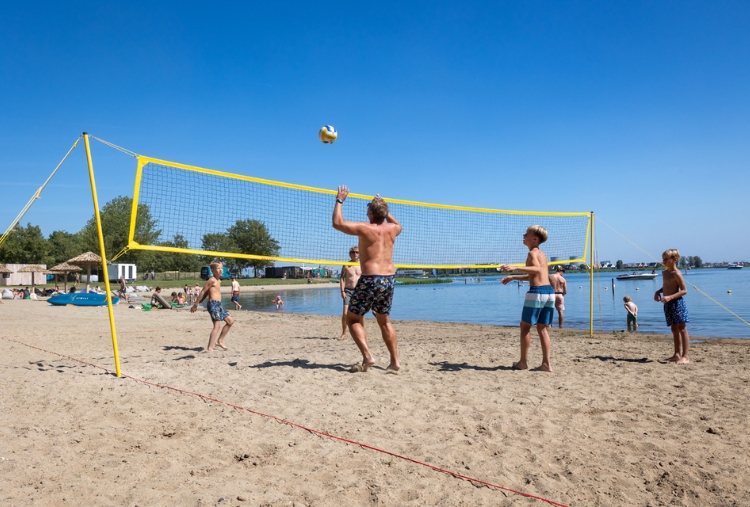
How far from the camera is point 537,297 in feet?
17.0

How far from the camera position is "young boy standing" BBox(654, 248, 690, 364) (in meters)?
5.86

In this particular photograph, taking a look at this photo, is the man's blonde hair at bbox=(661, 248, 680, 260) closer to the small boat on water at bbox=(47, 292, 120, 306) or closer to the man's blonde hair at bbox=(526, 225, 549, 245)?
the man's blonde hair at bbox=(526, 225, 549, 245)

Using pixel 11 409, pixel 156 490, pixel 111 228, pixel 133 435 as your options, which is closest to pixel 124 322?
pixel 11 409

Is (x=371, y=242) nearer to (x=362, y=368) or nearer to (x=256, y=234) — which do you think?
(x=362, y=368)

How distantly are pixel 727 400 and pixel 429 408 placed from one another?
238cm

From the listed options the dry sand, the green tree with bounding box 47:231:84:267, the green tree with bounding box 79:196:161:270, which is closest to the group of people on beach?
the dry sand

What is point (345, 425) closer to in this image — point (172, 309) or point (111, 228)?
point (172, 309)

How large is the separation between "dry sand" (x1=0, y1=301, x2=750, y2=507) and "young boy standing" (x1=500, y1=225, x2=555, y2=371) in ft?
1.10

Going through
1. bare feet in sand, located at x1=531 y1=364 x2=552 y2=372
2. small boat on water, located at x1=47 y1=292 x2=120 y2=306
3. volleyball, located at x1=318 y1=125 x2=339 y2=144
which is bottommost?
small boat on water, located at x1=47 y1=292 x2=120 y2=306

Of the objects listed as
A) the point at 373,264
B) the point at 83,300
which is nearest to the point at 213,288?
the point at 373,264

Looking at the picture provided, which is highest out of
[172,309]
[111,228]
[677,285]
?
[111,228]

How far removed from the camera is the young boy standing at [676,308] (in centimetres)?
586

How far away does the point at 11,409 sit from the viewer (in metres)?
3.81

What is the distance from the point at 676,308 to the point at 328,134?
4868 millimetres
